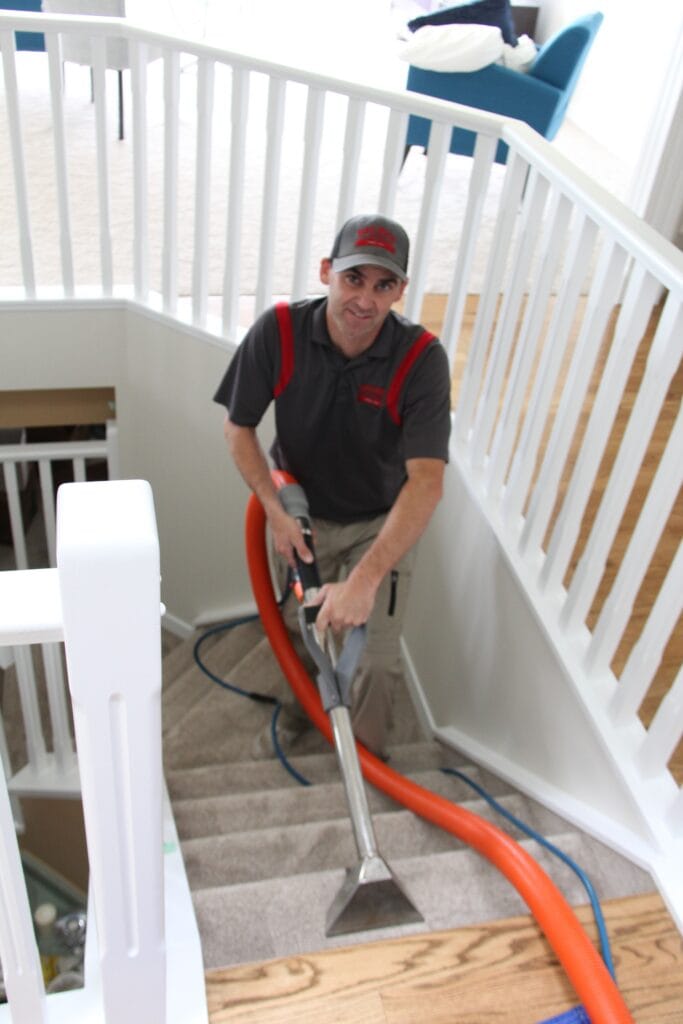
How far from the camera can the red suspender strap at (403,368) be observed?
2168mm

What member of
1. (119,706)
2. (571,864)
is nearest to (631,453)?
(571,864)

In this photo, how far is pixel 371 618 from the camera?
8.23 feet

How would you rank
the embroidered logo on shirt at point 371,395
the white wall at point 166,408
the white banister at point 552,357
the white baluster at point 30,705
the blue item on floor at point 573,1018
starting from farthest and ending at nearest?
1. the white wall at point 166,408
2. the embroidered logo on shirt at point 371,395
3. the white baluster at point 30,705
4. the white banister at point 552,357
5. the blue item on floor at point 573,1018

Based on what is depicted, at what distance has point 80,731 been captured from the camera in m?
0.74

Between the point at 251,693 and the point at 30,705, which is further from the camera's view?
the point at 251,693

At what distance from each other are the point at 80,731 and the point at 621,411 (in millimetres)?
2593

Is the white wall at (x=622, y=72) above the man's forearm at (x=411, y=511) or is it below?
above

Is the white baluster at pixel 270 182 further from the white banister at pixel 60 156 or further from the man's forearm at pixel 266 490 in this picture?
the man's forearm at pixel 266 490

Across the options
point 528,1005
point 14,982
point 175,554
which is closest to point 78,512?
point 14,982

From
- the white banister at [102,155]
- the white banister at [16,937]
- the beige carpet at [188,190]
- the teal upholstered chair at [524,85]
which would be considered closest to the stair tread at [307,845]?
the white banister at [16,937]

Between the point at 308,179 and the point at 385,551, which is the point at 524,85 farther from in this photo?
the point at 385,551

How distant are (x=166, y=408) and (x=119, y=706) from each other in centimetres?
283

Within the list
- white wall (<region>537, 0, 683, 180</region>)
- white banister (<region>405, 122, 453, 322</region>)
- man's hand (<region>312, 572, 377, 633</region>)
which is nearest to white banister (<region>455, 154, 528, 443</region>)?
white banister (<region>405, 122, 453, 322</region>)

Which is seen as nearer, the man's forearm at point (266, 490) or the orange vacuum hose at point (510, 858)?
the orange vacuum hose at point (510, 858)
